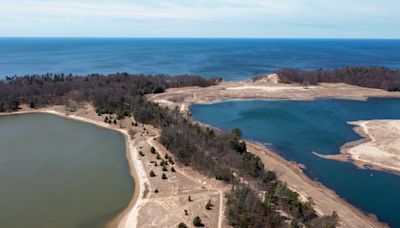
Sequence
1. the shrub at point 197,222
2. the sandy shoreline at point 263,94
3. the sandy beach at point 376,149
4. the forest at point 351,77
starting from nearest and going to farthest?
the shrub at point 197,222 → the sandy beach at point 376,149 → the sandy shoreline at point 263,94 → the forest at point 351,77

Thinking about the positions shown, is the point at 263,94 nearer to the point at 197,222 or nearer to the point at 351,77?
the point at 351,77

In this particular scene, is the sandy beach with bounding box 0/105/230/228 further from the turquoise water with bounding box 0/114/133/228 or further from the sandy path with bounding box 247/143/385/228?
the sandy path with bounding box 247/143/385/228

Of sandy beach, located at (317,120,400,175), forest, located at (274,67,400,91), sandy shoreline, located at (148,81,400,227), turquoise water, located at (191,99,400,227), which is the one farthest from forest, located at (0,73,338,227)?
forest, located at (274,67,400,91)

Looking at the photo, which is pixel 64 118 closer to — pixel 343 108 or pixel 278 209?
pixel 278 209

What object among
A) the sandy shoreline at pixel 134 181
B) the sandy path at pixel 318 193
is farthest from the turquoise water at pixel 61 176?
the sandy path at pixel 318 193

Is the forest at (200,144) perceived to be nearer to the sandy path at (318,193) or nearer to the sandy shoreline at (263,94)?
the sandy path at (318,193)

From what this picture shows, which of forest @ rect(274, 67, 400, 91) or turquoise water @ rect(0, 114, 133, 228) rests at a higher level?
forest @ rect(274, 67, 400, 91)
